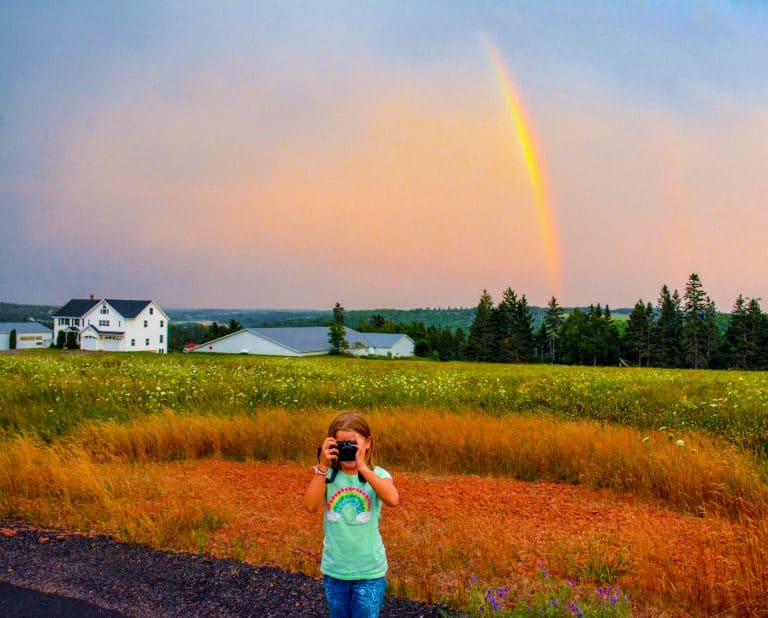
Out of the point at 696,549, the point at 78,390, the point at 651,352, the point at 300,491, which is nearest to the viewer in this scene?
the point at 696,549

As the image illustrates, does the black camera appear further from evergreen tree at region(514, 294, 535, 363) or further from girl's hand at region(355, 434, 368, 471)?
evergreen tree at region(514, 294, 535, 363)

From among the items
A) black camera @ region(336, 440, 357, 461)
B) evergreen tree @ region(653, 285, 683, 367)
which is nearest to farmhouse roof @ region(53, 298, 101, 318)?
evergreen tree @ region(653, 285, 683, 367)

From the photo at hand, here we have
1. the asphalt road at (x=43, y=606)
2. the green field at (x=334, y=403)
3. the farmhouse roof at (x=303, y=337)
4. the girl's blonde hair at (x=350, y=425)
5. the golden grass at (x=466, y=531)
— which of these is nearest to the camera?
the girl's blonde hair at (x=350, y=425)

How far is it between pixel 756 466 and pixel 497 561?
5.38m

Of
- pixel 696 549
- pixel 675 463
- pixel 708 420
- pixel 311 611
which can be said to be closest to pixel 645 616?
pixel 696 549

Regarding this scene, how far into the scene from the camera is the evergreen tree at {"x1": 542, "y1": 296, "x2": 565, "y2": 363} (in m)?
104

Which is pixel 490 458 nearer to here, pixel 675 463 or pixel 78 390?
pixel 675 463

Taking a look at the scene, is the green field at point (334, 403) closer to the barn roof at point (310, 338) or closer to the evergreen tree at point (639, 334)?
the evergreen tree at point (639, 334)

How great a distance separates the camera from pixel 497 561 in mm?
5672

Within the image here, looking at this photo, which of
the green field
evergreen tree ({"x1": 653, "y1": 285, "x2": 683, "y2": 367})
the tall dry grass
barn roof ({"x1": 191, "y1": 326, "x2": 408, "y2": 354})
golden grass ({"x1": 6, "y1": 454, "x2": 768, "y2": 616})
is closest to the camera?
golden grass ({"x1": 6, "y1": 454, "x2": 768, "y2": 616})

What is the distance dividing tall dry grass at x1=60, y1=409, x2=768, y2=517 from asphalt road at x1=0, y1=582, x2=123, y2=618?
218 inches

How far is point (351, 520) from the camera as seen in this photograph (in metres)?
Result: 3.53

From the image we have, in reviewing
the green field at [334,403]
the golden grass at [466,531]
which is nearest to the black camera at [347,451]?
the golden grass at [466,531]

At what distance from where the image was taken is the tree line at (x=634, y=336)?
84.0m
